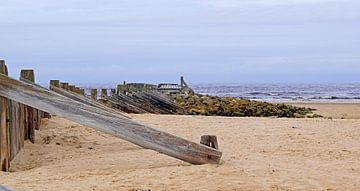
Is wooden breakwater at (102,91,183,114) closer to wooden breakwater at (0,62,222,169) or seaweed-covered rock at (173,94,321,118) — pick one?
seaweed-covered rock at (173,94,321,118)

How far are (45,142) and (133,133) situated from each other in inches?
127

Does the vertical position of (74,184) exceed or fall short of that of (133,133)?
it falls short

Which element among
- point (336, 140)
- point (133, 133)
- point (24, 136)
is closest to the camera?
point (133, 133)

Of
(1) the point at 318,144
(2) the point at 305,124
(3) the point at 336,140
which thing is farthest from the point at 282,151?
(2) the point at 305,124

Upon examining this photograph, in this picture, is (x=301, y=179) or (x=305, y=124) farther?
(x=305, y=124)

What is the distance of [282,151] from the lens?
8805 millimetres

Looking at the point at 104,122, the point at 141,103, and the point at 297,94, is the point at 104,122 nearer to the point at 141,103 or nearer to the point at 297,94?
the point at 141,103

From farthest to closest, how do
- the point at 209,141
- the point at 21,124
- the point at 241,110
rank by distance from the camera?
the point at 241,110, the point at 21,124, the point at 209,141

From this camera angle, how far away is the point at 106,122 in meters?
6.85

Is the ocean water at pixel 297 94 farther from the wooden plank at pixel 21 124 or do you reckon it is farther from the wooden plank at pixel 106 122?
the wooden plank at pixel 106 122

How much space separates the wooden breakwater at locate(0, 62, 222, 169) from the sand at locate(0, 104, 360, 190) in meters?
0.20

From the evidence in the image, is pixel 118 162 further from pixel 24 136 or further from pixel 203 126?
pixel 203 126

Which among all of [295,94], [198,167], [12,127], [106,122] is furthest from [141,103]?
[295,94]

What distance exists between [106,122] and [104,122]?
0.02 m
